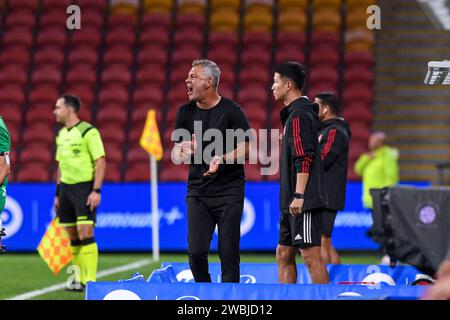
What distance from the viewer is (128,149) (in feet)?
50.8

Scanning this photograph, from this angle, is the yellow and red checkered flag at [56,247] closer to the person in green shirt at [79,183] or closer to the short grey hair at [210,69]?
the person in green shirt at [79,183]

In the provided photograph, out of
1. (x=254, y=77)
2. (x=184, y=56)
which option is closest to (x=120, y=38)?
(x=184, y=56)

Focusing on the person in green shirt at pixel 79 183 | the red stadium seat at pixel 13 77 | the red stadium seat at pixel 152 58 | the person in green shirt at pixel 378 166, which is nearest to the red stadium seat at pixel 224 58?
the red stadium seat at pixel 152 58

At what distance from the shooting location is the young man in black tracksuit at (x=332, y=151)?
327 inches

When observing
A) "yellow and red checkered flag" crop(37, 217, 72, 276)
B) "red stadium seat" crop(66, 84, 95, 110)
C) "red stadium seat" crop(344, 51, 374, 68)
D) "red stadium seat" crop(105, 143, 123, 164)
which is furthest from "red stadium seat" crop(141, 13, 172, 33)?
"yellow and red checkered flag" crop(37, 217, 72, 276)

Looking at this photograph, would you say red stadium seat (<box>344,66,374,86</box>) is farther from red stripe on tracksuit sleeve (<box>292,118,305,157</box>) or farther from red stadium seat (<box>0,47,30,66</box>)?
red stripe on tracksuit sleeve (<box>292,118,305,157</box>)

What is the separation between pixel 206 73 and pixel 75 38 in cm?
1124

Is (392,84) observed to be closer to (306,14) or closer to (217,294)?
(306,14)

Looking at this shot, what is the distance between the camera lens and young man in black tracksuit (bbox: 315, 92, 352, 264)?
27.3ft

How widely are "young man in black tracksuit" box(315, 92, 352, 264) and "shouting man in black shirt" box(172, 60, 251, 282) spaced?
6.44 ft

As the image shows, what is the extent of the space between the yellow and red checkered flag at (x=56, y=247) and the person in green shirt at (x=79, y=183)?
Answer: 23.4 inches

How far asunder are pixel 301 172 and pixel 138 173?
8.70 metres

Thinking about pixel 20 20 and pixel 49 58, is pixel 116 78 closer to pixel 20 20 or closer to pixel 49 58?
pixel 49 58

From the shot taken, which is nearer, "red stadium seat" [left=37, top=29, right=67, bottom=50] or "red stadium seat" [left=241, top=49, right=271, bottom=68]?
"red stadium seat" [left=241, top=49, right=271, bottom=68]
